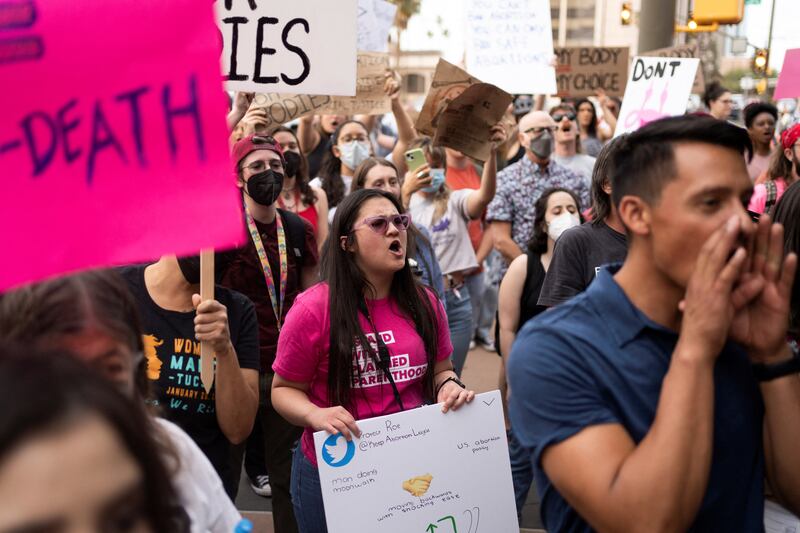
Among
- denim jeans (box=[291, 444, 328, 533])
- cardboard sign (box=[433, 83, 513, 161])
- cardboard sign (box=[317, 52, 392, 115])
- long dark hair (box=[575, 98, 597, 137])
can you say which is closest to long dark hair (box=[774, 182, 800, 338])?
denim jeans (box=[291, 444, 328, 533])

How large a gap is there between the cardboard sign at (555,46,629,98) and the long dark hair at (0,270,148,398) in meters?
9.47

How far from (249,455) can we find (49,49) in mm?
3972

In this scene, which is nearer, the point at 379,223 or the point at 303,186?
the point at 379,223

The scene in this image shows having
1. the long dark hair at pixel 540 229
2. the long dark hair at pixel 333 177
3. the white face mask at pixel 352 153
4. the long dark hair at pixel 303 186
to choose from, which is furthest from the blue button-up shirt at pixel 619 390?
the white face mask at pixel 352 153

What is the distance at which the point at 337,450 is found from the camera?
3.09 metres

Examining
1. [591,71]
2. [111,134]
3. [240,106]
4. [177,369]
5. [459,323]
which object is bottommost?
[459,323]

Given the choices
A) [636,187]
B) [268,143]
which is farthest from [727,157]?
[268,143]

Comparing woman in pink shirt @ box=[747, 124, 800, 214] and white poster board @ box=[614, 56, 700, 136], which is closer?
woman in pink shirt @ box=[747, 124, 800, 214]

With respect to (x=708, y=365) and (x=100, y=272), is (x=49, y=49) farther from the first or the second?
(x=708, y=365)

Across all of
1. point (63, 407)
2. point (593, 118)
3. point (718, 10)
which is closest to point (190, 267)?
point (63, 407)

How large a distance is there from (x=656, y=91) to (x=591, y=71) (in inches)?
175

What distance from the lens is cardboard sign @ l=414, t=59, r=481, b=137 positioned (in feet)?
18.5

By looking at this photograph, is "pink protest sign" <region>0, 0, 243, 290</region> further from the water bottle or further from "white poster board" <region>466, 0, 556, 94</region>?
"white poster board" <region>466, 0, 556, 94</region>

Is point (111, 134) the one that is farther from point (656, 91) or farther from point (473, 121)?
point (656, 91)
